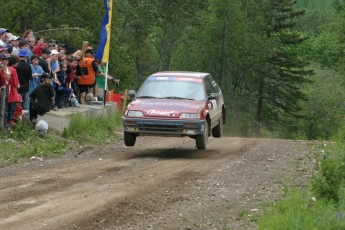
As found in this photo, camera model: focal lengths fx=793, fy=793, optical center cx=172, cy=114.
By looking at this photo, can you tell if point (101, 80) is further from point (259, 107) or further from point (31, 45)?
point (259, 107)

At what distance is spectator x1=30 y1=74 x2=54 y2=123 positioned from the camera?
1906 centimetres

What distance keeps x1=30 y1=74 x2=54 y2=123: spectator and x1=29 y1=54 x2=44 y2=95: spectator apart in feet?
1.02

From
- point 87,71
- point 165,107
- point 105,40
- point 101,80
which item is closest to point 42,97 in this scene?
point 165,107

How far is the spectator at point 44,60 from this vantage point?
19781 mm

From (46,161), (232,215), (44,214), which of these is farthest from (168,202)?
(46,161)

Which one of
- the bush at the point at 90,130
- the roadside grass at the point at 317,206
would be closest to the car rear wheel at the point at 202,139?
the bush at the point at 90,130

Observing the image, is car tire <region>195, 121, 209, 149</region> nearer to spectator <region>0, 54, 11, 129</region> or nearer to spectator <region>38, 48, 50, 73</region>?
spectator <region>0, 54, 11, 129</region>

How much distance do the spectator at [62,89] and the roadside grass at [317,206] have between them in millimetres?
10537

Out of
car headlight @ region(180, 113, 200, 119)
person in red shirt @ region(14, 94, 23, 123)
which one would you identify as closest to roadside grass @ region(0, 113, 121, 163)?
person in red shirt @ region(14, 94, 23, 123)

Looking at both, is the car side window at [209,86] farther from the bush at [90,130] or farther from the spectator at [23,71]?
the spectator at [23,71]

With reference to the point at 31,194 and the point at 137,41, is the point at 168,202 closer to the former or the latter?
the point at 31,194

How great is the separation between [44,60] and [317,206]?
11.9 m

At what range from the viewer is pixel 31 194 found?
11.8 metres

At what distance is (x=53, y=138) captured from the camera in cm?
1911
